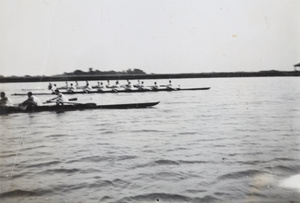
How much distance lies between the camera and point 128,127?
1161cm

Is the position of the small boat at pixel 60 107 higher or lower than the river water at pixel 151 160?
higher

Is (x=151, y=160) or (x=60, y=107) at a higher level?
(x=60, y=107)

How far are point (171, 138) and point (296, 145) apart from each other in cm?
386

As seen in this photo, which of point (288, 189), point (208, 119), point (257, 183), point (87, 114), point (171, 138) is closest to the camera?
point (288, 189)

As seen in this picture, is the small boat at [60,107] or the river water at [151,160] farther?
the small boat at [60,107]

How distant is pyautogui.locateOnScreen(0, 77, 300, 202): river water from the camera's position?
5.26 m

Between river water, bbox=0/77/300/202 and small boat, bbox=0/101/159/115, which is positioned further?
small boat, bbox=0/101/159/115

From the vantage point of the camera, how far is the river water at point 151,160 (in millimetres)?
5262

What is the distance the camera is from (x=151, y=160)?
7.18 metres

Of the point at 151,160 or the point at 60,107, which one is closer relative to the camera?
the point at 151,160

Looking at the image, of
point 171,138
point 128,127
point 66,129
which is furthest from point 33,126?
point 171,138

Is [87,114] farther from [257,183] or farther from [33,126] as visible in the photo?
[257,183]

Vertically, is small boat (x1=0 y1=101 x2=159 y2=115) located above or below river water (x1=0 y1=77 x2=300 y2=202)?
above

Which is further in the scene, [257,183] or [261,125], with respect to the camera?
[261,125]
